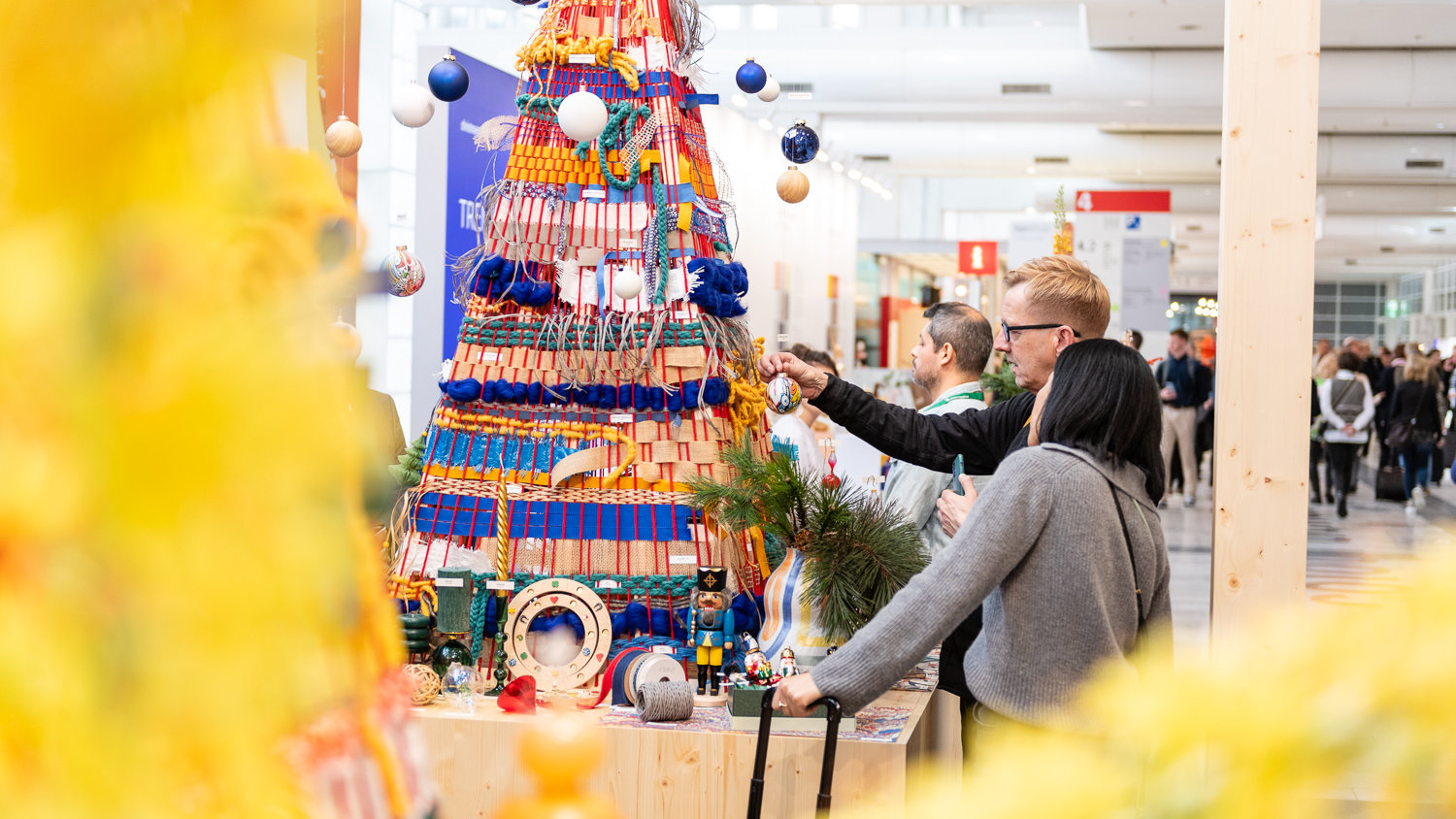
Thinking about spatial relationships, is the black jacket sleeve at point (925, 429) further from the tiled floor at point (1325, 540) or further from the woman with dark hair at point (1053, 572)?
the tiled floor at point (1325, 540)

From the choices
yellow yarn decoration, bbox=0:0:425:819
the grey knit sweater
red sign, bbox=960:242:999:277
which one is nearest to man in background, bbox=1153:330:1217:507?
red sign, bbox=960:242:999:277

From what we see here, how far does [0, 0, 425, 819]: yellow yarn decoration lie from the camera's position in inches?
8.0

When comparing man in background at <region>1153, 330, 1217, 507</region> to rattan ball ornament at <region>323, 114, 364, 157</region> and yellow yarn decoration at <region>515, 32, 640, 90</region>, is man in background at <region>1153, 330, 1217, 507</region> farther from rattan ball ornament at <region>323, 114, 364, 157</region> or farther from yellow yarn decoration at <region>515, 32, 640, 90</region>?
rattan ball ornament at <region>323, 114, 364, 157</region>

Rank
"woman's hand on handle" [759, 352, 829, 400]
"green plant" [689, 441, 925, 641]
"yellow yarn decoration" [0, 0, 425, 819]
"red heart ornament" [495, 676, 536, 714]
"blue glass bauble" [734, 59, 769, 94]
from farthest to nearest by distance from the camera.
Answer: "blue glass bauble" [734, 59, 769, 94], "woman's hand on handle" [759, 352, 829, 400], "green plant" [689, 441, 925, 641], "red heart ornament" [495, 676, 536, 714], "yellow yarn decoration" [0, 0, 425, 819]

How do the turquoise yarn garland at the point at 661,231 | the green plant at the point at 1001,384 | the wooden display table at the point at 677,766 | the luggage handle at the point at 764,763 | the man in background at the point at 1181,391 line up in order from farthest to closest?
the man in background at the point at 1181,391 < the green plant at the point at 1001,384 < the turquoise yarn garland at the point at 661,231 < the wooden display table at the point at 677,766 < the luggage handle at the point at 764,763

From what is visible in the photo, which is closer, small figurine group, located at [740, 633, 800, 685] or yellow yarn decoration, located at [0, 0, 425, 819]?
yellow yarn decoration, located at [0, 0, 425, 819]

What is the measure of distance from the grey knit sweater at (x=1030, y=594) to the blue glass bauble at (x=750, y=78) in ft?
5.15

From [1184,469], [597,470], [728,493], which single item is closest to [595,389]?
[597,470]

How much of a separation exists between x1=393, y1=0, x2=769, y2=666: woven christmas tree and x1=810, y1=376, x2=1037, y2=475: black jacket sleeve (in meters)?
0.40

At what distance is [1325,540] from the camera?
30.5 feet

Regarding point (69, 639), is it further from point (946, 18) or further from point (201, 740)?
point (946, 18)

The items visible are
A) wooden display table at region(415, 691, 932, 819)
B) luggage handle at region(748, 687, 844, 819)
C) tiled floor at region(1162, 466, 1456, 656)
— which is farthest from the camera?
tiled floor at region(1162, 466, 1456, 656)

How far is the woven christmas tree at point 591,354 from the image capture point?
2.48m

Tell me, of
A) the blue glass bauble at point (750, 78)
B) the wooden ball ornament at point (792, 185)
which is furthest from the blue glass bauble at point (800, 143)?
the blue glass bauble at point (750, 78)
